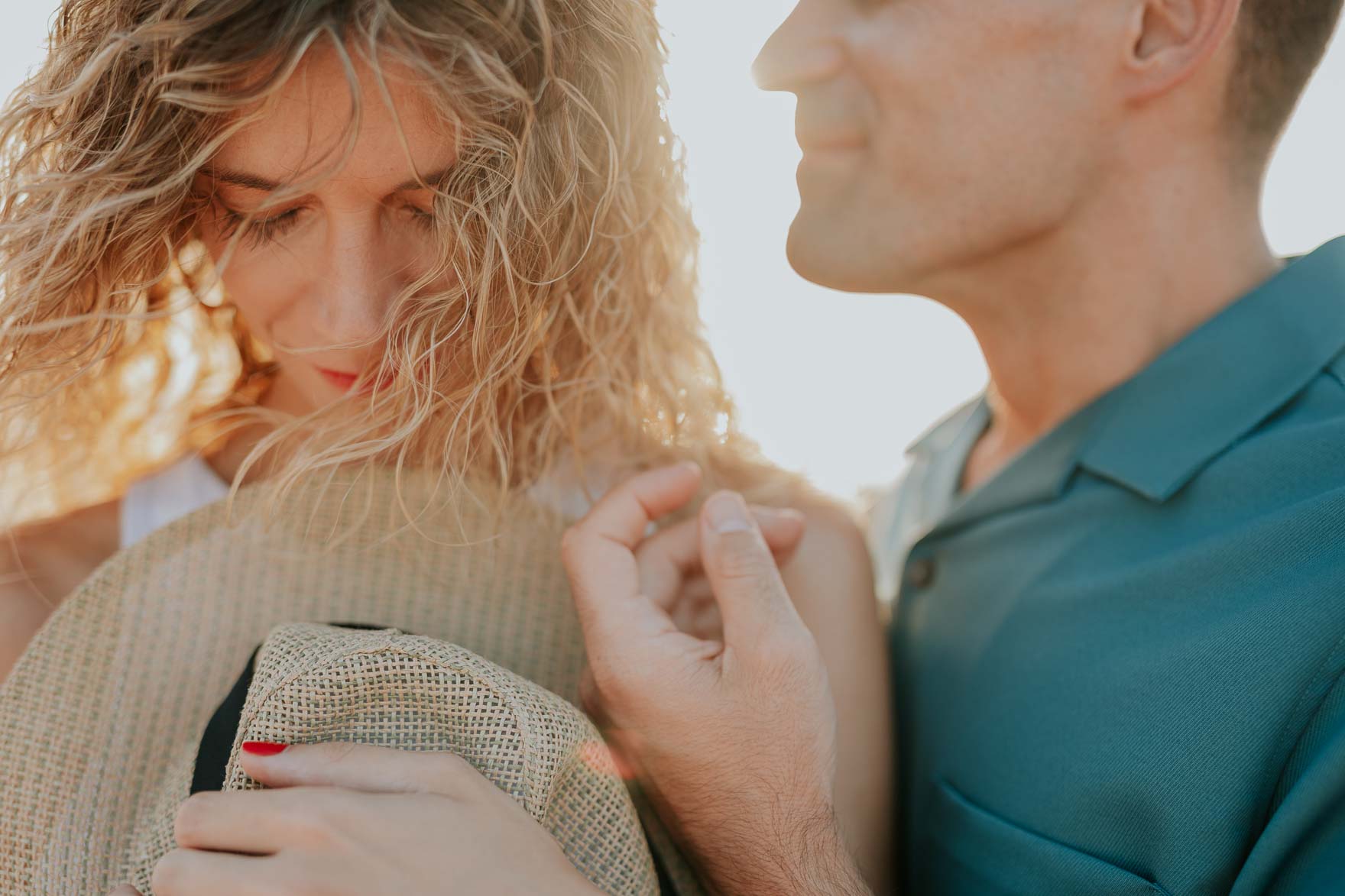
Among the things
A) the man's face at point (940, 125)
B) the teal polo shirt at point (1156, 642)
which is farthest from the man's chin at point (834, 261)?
the teal polo shirt at point (1156, 642)

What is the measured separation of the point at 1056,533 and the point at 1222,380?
12.9 inches

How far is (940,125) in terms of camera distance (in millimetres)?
1682

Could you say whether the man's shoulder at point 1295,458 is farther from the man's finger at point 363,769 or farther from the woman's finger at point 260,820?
the woman's finger at point 260,820

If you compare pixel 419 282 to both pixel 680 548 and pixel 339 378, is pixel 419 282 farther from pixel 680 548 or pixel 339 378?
pixel 680 548

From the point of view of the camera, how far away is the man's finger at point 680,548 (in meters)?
1.39

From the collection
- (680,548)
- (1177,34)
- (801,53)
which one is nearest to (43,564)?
(680,548)

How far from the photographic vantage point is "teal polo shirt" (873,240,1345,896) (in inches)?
46.5

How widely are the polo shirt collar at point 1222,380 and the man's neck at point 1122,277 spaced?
0.28ft

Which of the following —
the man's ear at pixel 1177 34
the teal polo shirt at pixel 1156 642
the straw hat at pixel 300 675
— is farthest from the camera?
the man's ear at pixel 1177 34

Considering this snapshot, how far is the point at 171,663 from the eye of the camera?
1292 mm

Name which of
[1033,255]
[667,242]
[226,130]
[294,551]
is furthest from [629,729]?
[1033,255]

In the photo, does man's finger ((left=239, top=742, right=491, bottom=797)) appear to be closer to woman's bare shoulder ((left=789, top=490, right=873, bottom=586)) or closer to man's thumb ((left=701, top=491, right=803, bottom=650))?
man's thumb ((left=701, top=491, right=803, bottom=650))

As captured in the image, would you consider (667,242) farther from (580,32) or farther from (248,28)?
(248,28)

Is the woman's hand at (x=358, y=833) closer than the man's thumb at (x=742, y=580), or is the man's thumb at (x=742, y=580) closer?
the woman's hand at (x=358, y=833)
